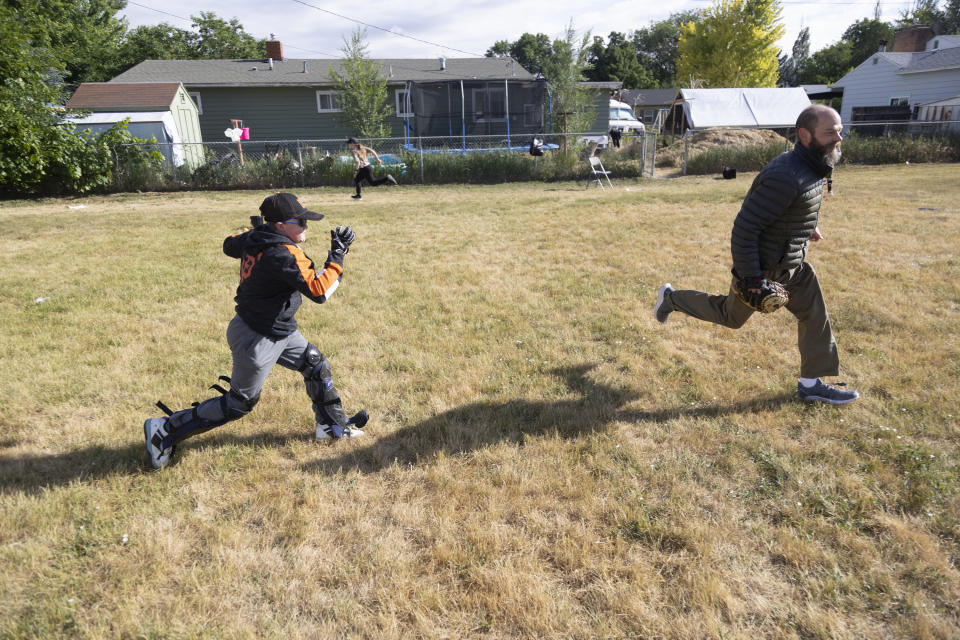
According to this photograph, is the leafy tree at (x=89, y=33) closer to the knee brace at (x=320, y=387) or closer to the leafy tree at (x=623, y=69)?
the knee brace at (x=320, y=387)

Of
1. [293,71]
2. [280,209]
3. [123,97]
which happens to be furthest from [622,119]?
[280,209]

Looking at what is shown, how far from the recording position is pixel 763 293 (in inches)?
141

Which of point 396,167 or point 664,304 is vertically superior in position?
point 396,167

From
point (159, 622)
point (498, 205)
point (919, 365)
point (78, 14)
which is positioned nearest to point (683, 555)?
point (159, 622)

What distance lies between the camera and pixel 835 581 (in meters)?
2.48

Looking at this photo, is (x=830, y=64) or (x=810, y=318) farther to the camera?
(x=830, y=64)

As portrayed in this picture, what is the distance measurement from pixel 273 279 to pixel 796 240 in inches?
129

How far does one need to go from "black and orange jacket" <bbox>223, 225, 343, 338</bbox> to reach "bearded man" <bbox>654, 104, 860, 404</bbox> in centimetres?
254

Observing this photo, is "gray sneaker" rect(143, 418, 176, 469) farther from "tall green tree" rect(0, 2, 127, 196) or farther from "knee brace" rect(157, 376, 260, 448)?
"tall green tree" rect(0, 2, 127, 196)

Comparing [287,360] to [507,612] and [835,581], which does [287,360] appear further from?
[835,581]

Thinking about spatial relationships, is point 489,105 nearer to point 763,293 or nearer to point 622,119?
point 622,119

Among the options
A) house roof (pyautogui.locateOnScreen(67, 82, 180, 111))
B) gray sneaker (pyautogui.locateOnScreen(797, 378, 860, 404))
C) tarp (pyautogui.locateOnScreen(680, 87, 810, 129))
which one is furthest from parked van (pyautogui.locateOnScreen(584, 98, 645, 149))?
gray sneaker (pyautogui.locateOnScreen(797, 378, 860, 404))

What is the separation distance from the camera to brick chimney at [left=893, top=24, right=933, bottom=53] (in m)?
35.3

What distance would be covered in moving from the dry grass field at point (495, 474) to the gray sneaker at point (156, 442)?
0.12 m
